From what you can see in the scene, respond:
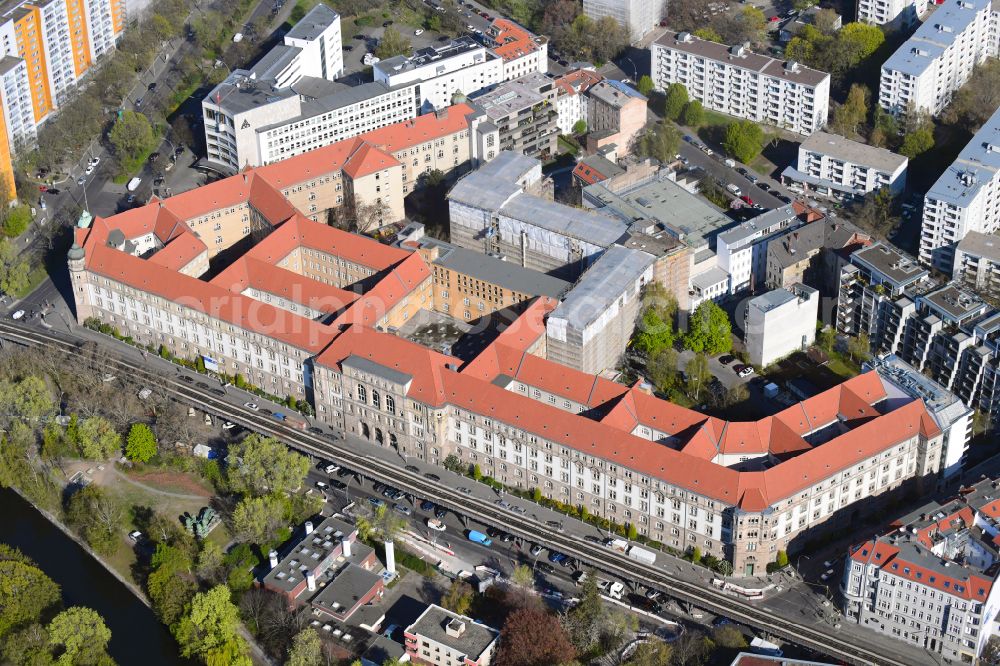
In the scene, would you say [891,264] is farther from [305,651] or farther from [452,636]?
[305,651]

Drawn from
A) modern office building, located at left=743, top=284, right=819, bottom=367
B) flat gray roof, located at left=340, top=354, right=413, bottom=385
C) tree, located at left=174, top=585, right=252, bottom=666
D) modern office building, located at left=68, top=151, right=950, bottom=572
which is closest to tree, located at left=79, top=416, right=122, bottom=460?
modern office building, located at left=68, top=151, right=950, bottom=572

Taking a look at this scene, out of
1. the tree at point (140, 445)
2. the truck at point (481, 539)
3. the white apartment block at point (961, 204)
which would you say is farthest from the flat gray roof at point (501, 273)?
the white apartment block at point (961, 204)

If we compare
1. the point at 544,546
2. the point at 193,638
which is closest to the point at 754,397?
the point at 544,546

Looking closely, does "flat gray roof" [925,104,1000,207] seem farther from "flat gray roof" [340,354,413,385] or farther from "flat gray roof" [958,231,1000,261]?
"flat gray roof" [340,354,413,385]

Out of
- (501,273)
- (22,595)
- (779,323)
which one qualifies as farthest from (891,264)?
(22,595)

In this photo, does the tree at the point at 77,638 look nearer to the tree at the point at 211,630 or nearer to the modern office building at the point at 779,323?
the tree at the point at 211,630

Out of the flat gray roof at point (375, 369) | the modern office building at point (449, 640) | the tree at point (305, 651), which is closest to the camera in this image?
the tree at point (305, 651)
